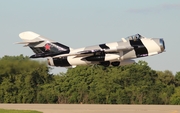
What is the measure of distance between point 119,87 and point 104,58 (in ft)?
69.4

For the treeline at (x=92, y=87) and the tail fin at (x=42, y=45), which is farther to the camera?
the treeline at (x=92, y=87)

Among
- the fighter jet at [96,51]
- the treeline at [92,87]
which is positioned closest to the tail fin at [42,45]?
the fighter jet at [96,51]

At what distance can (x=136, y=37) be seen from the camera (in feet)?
115

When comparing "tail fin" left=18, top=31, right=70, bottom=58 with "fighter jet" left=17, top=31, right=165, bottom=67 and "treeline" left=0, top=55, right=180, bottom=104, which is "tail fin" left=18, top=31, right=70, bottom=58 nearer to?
"fighter jet" left=17, top=31, right=165, bottom=67

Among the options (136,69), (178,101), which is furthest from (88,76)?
(178,101)

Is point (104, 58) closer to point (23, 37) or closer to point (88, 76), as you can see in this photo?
point (23, 37)

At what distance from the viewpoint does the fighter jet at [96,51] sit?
1351 inches

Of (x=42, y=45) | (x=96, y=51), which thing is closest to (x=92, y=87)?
(x=42, y=45)

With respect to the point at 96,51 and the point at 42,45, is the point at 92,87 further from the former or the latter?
the point at 96,51

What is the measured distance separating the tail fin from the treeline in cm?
944

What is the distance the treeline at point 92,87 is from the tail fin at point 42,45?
9.44 m

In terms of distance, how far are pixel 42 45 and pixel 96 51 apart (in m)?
3.93

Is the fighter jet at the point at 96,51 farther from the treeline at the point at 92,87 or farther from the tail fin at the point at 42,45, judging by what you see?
the treeline at the point at 92,87

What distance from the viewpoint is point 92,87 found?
56.2 metres
